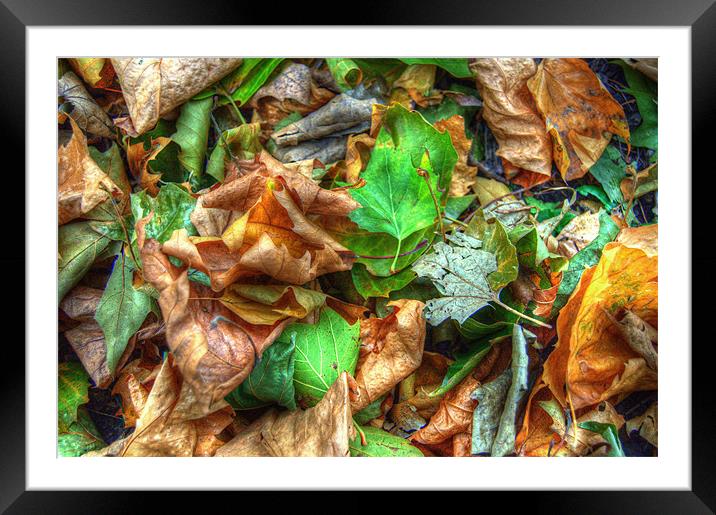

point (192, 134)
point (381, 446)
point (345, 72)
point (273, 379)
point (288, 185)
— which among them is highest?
point (345, 72)

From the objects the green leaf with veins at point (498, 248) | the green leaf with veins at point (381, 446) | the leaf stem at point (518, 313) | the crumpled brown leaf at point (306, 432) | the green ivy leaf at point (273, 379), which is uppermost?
the green leaf with veins at point (498, 248)

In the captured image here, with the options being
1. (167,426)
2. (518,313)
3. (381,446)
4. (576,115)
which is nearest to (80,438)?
(167,426)

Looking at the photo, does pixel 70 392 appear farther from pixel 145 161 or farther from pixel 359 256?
pixel 359 256

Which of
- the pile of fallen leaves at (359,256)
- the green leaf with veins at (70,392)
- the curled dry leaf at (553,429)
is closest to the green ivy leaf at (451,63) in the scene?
the pile of fallen leaves at (359,256)

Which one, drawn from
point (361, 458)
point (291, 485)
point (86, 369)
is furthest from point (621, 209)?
point (86, 369)

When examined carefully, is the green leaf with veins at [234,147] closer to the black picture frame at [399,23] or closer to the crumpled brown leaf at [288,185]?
the crumpled brown leaf at [288,185]

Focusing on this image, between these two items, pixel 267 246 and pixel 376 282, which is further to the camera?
pixel 376 282

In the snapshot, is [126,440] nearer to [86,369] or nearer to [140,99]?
[86,369]
